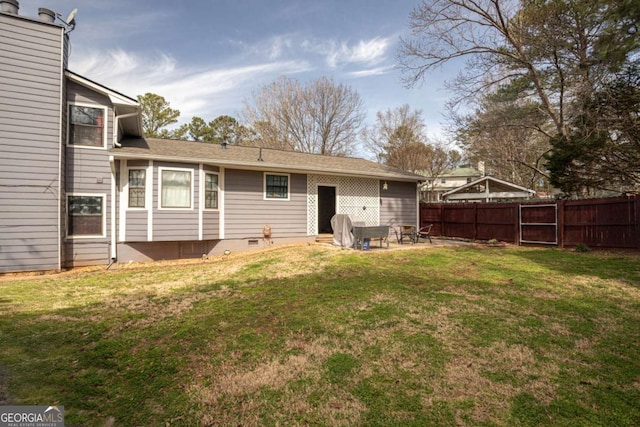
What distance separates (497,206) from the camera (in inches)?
539

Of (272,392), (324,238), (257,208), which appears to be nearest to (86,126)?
(257,208)

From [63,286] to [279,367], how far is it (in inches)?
246

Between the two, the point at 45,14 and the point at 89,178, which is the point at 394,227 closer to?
the point at 89,178

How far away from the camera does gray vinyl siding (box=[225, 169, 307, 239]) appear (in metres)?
11.0

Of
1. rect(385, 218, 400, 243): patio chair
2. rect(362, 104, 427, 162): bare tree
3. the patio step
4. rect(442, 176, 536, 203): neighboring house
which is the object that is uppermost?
rect(362, 104, 427, 162): bare tree

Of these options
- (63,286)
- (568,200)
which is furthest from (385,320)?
(568,200)

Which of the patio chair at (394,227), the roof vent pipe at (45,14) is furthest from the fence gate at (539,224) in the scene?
the roof vent pipe at (45,14)

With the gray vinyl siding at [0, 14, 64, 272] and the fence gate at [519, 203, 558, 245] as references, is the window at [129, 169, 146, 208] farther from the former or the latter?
the fence gate at [519, 203, 558, 245]

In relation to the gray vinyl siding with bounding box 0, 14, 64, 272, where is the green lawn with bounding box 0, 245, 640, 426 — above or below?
below

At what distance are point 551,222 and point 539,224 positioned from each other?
0.42 m

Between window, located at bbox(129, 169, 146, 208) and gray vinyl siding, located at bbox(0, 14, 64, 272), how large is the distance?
1713 mm

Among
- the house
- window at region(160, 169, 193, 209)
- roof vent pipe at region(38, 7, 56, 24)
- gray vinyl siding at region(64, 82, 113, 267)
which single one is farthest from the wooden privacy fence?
roof vent pipe at region(38, 7, 56, 24)

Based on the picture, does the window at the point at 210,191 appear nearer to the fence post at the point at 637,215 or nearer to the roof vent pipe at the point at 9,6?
the roof vent pipe at the point at 9,6

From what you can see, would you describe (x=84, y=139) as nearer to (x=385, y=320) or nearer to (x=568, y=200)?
(x=385, y=320)
